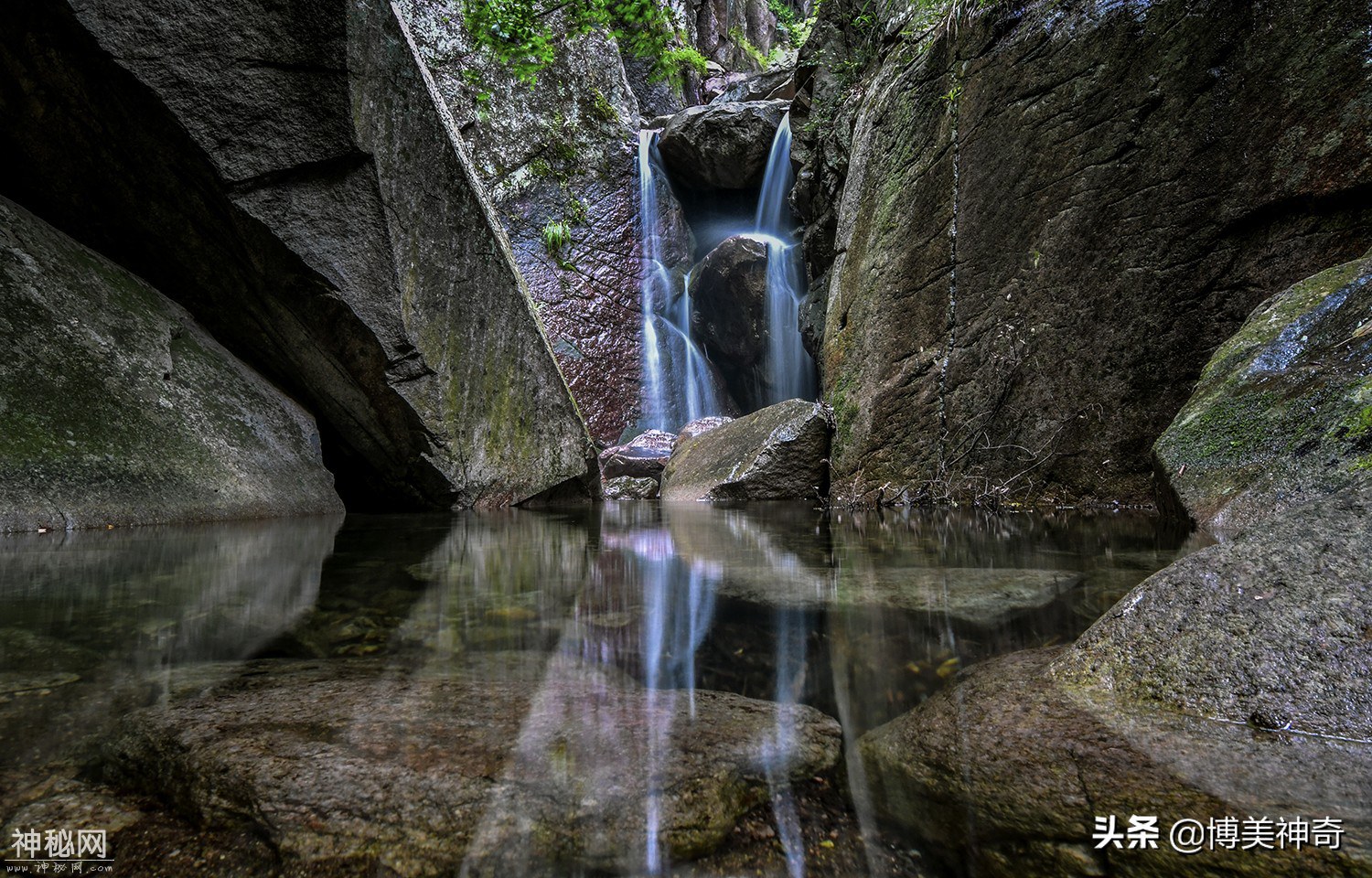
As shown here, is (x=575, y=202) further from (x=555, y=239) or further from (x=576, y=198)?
(x=555, y=239)

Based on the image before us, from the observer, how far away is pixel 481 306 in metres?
4.68

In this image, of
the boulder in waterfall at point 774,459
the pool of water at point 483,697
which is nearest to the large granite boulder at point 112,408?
the pool of water at point 483,697

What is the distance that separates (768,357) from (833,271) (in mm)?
5840

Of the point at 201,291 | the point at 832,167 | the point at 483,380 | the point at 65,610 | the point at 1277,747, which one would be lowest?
the point at 1277,747

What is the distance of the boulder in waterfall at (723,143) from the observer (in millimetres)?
12125

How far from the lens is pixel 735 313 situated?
13.1 m

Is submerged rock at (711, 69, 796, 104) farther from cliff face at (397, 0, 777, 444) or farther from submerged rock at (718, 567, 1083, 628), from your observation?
submerged rock at (718, 567, 1083, 628)

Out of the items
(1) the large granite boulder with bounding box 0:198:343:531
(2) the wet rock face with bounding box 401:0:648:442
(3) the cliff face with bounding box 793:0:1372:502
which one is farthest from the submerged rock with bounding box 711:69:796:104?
(1) the large granite boulder with bounding box 0:198:343:531

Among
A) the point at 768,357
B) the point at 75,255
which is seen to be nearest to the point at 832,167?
the point at 768,357

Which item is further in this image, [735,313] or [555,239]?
[735,313]

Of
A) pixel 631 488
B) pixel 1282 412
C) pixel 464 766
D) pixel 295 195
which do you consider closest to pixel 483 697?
pixel 464 766

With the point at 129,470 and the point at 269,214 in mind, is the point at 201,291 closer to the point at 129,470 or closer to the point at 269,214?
the point at 269,214

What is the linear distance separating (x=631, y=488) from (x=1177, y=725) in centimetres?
861

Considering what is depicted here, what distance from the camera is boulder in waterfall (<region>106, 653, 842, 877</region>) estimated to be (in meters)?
0.63
